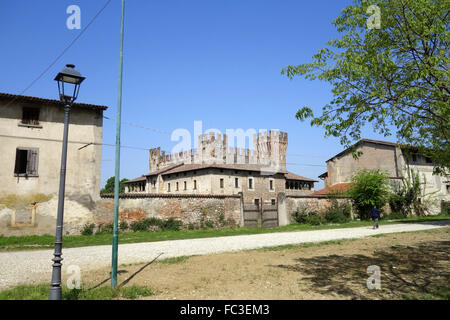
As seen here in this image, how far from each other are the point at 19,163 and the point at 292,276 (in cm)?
1798

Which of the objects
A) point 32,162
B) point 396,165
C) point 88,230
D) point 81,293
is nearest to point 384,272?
point 81,293

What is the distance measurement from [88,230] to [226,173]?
2077cm

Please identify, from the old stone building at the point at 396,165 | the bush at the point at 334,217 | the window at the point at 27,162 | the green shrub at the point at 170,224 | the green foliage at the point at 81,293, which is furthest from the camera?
the old stone building at the point at 396,165

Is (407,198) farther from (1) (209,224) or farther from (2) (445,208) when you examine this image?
(1) (209,224)

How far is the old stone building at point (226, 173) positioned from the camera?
37.4 metres

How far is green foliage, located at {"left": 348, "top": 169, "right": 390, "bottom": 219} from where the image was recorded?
2691cm

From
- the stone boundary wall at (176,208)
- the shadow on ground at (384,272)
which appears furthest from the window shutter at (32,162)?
the shadow on ground at (384,272)

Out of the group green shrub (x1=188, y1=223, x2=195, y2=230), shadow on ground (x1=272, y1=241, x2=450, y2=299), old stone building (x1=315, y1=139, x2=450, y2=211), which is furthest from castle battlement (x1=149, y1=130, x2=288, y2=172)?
shadow on ground (x1=272, y1=241, x2=450, y2=299)

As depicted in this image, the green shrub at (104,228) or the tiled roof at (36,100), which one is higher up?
the tiled roof at (36,100)

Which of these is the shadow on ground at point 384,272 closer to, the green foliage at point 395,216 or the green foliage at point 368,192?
the green foliage at point 368,192

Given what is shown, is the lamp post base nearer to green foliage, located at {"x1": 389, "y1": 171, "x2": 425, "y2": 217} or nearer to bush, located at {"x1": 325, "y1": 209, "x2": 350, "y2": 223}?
bush, located at {"x1": 325, "y1": 209, "x2": 350, "y2": 223}

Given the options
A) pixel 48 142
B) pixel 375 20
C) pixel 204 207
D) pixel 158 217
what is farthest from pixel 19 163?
pixel 375 20

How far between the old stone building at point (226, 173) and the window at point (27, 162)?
19869mm

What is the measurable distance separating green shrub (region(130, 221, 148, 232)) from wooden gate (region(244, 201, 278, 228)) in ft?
22.7
